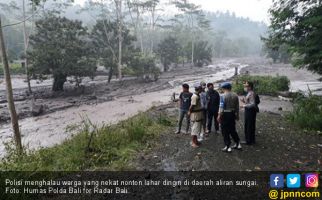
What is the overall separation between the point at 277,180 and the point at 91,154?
15.7ft

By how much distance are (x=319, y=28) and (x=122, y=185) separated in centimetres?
→ 1139

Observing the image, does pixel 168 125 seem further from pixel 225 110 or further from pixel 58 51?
pixel 58 51

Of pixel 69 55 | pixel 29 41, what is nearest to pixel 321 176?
pixel 69 55

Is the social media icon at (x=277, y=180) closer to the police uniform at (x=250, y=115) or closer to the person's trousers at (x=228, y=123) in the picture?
the person's trousers at (x=228, y=123)

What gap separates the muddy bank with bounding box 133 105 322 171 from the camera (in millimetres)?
6855

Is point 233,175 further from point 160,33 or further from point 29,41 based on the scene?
point 160,33

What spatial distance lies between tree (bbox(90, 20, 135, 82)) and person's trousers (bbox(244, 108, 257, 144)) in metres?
27.2

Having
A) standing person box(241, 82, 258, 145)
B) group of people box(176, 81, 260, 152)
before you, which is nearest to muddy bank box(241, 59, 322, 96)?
group of people box(176, 81, 260, 152)

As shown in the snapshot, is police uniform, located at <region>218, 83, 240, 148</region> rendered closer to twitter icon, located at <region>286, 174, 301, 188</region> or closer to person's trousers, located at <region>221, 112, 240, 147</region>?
person's trousers, located at <region>221, 112, 240, 147</region>

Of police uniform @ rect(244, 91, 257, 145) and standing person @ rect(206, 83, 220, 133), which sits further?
standing person @ rect(206, 83, 220, 133)

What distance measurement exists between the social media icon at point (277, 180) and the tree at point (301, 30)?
796cm

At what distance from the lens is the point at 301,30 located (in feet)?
45.7

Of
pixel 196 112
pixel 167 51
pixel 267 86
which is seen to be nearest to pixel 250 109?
pixel 196 112

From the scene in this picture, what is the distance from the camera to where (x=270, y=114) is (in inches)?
535
